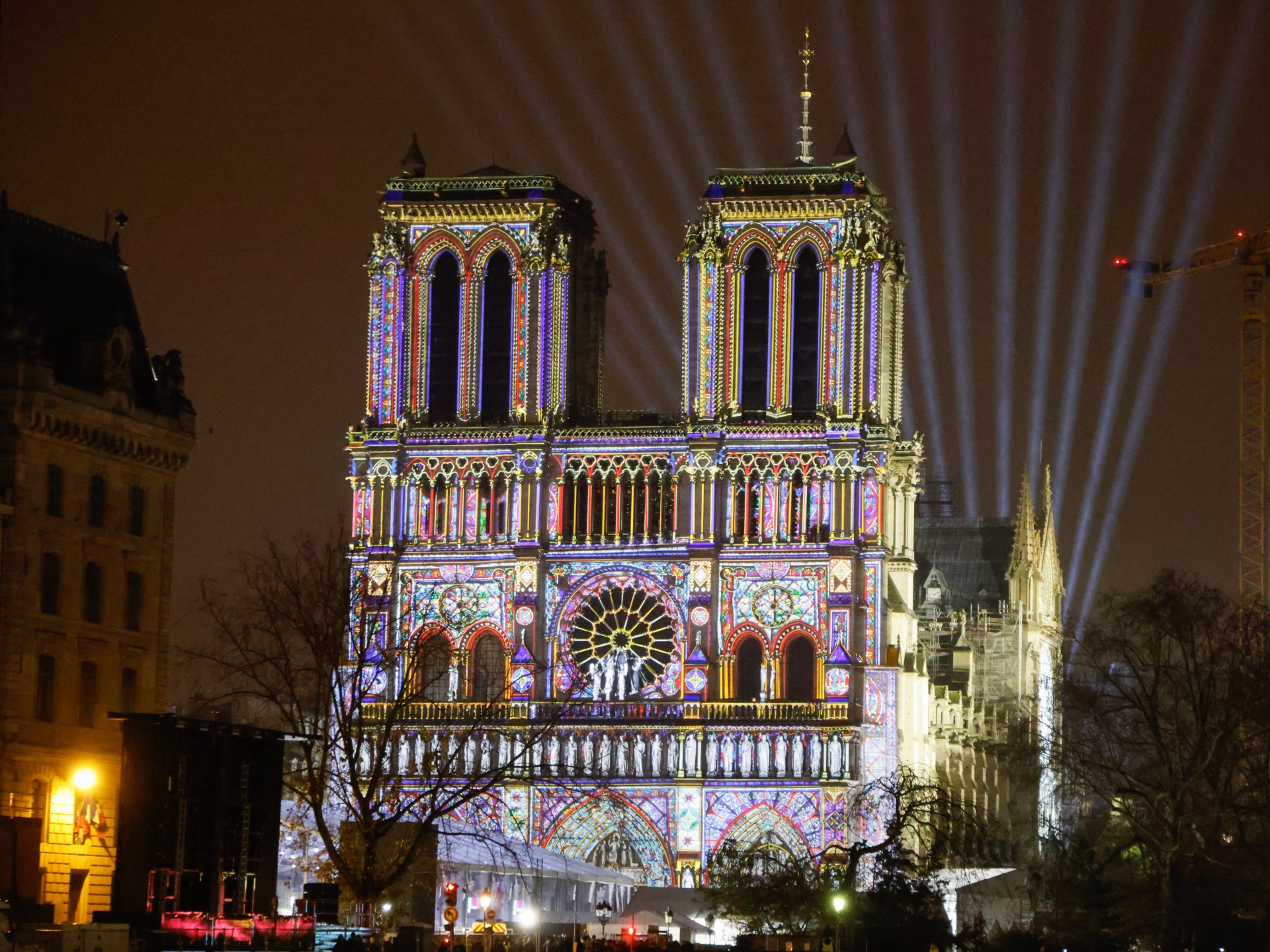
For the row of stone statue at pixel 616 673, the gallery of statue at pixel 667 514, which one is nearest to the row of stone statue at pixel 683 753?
the gallery of statue at pixel 667 514

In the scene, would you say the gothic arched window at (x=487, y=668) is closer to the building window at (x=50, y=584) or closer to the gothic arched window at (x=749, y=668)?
the gothic arched window at (x=749, y=668)

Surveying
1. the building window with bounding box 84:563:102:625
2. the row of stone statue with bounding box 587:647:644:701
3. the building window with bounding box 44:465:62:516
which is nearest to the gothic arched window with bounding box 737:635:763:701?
the row of stone statue with bounding box 587:647:644:701

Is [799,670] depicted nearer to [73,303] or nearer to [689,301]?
[689,301]

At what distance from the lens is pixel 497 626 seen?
13275 cm

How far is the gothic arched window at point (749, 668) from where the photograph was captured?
131m

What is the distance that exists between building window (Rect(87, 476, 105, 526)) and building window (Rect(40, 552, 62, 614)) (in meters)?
2.43

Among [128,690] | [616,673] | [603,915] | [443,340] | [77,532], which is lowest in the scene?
[603,915]

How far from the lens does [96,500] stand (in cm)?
9181

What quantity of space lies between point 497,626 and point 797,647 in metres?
12.8

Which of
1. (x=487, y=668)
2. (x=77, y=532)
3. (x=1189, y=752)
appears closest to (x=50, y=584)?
(x=77, y=532)

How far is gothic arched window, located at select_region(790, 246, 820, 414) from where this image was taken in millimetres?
132000

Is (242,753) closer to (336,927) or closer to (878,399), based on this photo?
(336,927)

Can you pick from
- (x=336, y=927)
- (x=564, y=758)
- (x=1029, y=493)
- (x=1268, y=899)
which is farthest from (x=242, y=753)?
(x=1029, y=493)

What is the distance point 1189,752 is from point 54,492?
36999 mm
